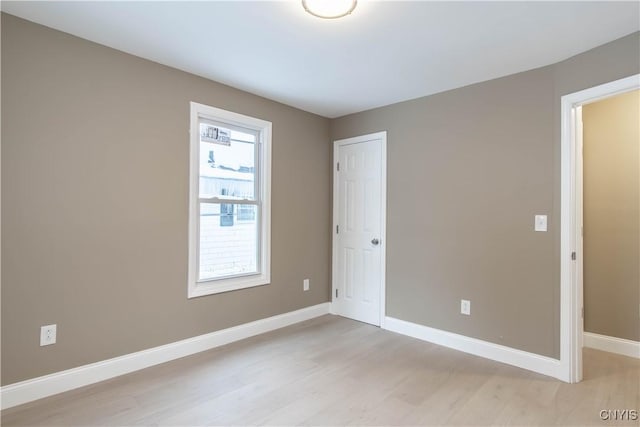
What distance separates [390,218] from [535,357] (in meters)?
1.76

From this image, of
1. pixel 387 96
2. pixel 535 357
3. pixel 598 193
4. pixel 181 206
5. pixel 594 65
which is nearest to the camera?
pixel 594 65

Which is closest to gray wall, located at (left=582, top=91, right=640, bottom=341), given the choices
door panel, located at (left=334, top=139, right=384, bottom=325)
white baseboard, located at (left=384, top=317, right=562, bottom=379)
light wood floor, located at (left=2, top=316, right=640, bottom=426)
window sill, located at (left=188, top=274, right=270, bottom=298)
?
light wood floor, located at (left=2, top=316, right=640, bottom=426)

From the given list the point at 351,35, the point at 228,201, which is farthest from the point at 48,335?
the point at 351,35

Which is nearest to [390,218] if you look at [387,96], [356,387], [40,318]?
[387,96]

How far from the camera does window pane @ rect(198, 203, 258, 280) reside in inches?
122

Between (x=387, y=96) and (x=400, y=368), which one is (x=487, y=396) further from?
(x=387, y=96)

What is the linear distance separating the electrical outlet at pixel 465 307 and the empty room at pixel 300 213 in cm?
2

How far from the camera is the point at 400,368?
2705 millimetres

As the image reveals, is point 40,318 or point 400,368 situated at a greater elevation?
point 40,318

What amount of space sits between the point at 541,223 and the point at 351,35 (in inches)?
80.9

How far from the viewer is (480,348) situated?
116 inches

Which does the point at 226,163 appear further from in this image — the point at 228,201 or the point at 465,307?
the point at 465,307

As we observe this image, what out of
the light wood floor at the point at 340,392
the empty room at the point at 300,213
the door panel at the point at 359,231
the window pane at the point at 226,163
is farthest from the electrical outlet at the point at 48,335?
the door panel at the point at 359,231

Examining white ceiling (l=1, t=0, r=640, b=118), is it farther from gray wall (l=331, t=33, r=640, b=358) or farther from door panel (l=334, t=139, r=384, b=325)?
door panel (l=334, t=139, r=384, b=325)
